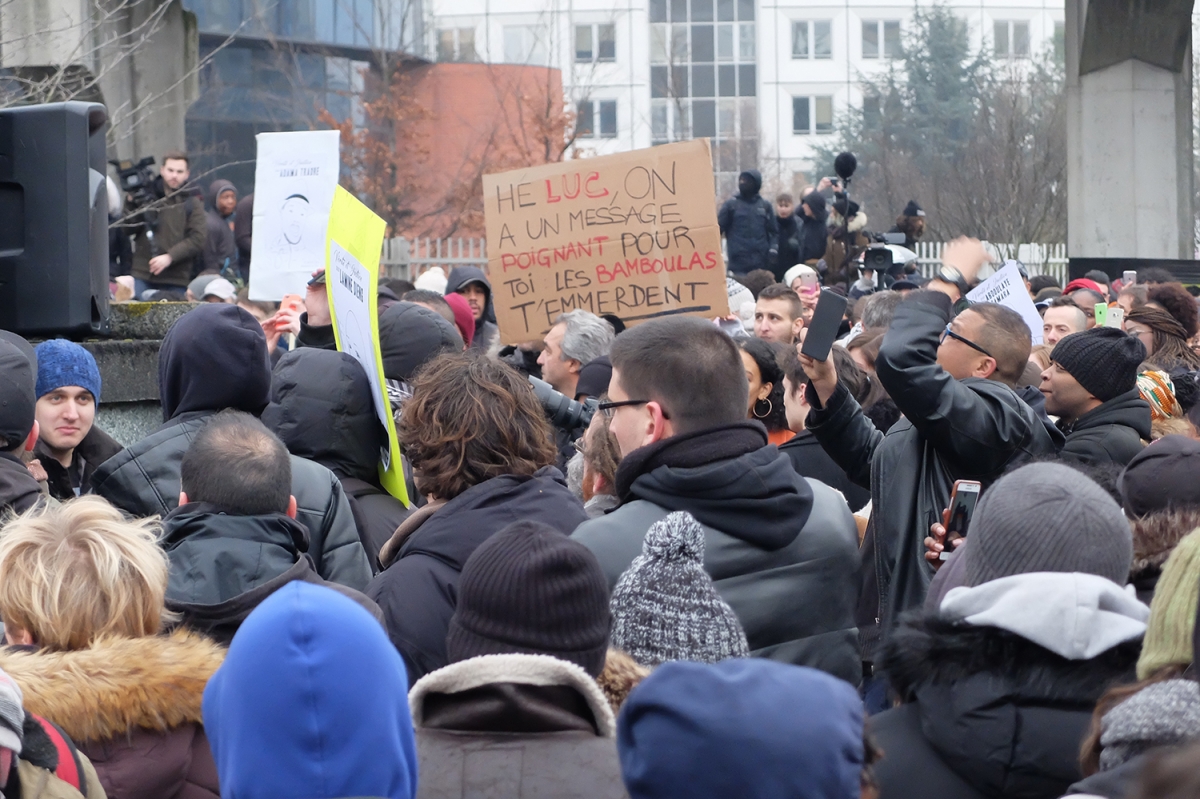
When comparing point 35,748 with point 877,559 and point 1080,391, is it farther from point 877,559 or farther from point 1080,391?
point 1080,391

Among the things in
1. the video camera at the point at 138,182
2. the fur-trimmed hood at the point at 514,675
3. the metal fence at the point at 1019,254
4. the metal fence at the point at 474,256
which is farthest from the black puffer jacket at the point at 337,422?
the metal fence at the point at 1019,254

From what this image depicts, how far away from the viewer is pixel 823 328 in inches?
178

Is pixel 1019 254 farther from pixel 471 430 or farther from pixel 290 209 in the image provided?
pixel 471 430

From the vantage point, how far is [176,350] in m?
4.04

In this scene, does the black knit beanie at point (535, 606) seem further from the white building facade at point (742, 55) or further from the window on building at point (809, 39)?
the window on building at point (809, 39)

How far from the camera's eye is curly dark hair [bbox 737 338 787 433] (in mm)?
5309

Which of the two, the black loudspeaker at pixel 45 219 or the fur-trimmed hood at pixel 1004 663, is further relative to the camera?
the black loudspeaker at pixel 45 219

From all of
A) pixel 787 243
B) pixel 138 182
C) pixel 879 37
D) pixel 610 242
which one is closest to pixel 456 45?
pixel 879 37

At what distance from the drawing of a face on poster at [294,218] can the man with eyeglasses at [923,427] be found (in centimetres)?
411

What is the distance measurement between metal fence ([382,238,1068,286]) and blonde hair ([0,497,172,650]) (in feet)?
52.2

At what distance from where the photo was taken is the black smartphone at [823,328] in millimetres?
4457

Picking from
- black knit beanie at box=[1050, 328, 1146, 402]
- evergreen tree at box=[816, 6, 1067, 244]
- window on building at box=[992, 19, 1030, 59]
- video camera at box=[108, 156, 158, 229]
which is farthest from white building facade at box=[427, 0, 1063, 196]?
black knit beanie at box=[1050, 328, 1146, 402]

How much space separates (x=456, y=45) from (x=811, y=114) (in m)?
19.0

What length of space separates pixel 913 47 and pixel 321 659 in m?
48.8
